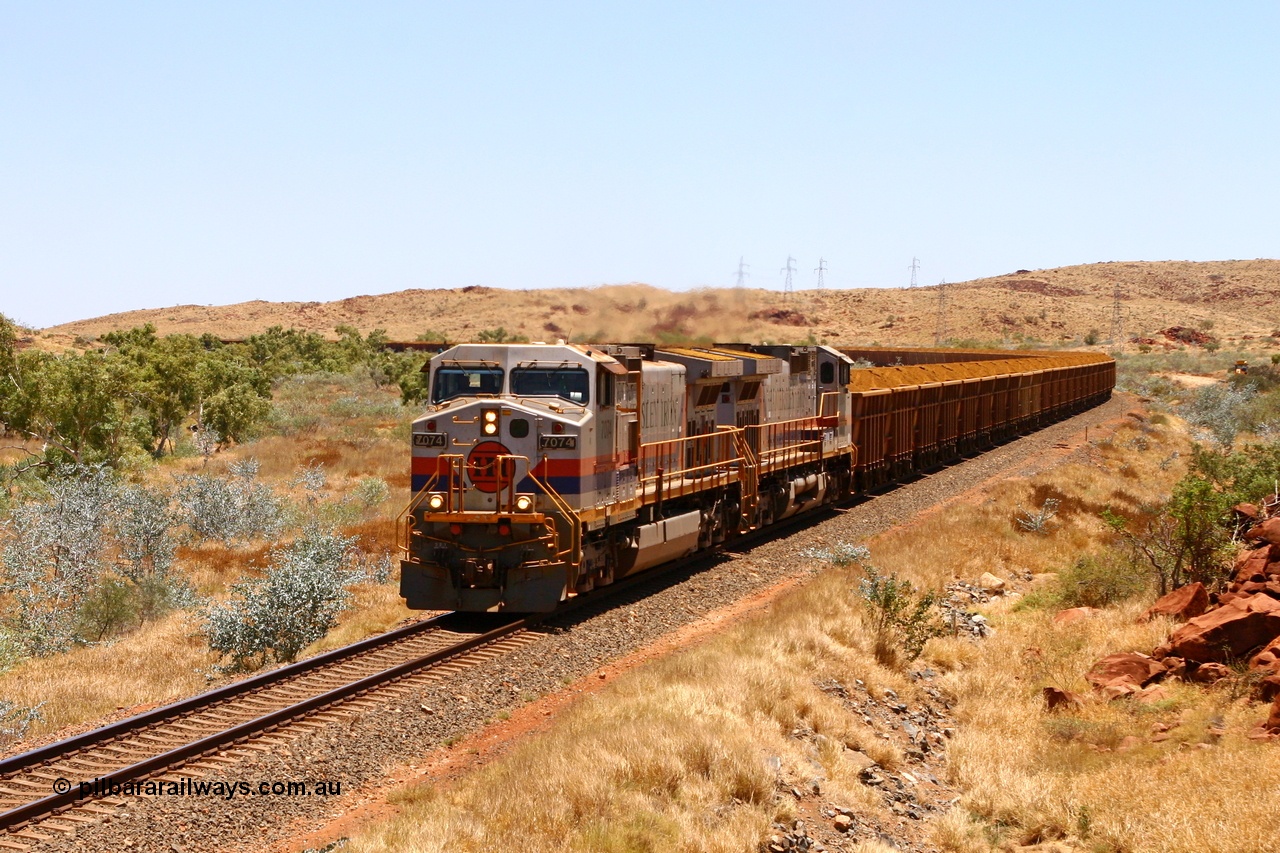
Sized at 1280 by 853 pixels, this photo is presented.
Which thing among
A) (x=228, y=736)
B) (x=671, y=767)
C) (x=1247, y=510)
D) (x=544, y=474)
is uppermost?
(x=544, y=474)

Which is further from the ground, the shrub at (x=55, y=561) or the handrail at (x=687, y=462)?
the handrail at (x=687, y=462)

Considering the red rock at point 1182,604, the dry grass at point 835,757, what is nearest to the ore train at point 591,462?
the dry grass at point 835,757

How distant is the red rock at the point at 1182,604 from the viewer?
48.2 ft

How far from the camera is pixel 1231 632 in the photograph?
12.8 m

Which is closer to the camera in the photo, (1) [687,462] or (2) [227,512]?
(1) [687,462]

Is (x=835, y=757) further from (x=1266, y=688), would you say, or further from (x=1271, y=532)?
(x=1271, y=532)

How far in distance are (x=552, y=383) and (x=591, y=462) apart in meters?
1.26

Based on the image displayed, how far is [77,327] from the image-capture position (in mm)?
178375

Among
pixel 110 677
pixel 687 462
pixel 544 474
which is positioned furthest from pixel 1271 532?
pixel 110 677

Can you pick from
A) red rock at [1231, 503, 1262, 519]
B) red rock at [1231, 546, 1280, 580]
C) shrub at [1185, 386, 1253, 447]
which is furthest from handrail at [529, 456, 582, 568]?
shrub at [1185, 386, 1253, 447]

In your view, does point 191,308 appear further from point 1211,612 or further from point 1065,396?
point 1211,612

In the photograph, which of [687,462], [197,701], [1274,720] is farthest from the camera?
[687,462]

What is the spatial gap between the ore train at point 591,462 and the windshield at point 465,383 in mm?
20

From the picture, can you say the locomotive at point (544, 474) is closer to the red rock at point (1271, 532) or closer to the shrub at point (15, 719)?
the shrub at point (15, 719)
